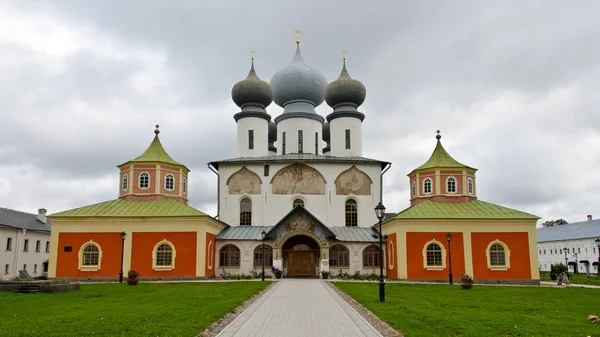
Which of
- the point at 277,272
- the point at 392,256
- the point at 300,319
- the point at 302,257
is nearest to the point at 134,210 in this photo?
the point at 277,272

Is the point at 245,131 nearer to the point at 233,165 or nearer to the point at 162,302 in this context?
the point at 233,165

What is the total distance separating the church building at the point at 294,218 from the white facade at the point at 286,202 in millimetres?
74

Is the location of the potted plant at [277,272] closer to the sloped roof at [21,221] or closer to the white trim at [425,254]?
the white trim at [425,254]

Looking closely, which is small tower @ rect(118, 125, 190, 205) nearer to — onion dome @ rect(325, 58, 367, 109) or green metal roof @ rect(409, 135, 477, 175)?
onion dome @ rect(325, 58, 367, 109)

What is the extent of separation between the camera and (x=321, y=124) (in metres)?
42.8

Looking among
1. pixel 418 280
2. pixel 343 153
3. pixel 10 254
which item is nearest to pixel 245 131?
pixel 343 153

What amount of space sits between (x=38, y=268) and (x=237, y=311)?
124 feet

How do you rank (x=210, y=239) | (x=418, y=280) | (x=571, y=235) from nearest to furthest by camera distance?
1. (x=418, y=280)
2. (x=210, y=239)
3. (x=571, y=235)

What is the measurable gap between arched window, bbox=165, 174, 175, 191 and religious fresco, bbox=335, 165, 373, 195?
38.5ft

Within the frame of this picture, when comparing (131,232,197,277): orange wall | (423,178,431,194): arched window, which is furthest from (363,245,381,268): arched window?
(131,232,197,277): orange wall

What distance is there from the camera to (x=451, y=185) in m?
33.9

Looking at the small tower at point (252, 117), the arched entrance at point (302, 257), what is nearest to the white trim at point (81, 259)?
the arched entrance at point (302, 257)

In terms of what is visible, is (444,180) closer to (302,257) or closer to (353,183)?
(353,183)

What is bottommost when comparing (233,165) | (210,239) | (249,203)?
(210,239)
